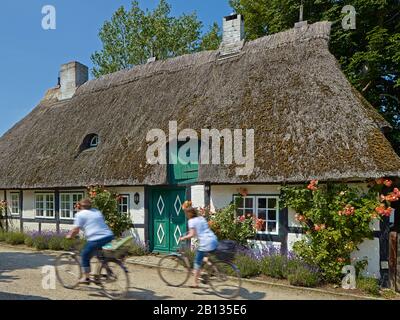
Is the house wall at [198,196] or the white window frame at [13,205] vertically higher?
the house wall at [198,196]

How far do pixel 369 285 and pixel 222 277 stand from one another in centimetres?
296

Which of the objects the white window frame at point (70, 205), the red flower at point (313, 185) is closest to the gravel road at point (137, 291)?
the red flower at point (313, 185)

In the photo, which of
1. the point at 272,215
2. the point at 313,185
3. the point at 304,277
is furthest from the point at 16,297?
the point at 313,185

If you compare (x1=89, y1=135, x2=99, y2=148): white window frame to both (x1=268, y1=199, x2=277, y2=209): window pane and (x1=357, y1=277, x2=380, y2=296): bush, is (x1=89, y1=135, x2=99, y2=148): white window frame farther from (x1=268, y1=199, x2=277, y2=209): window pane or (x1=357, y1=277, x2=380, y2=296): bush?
(x1=357, y1=277, x2=380, y2=296): bush

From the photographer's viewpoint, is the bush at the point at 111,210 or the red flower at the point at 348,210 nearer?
the red flower at the point at 348,210

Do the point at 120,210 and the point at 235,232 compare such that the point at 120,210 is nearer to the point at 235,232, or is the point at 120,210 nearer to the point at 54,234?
the point at 54,234

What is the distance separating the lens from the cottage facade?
7594 mm

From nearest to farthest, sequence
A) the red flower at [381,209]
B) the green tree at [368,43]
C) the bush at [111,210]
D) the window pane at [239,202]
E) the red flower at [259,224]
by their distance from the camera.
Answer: the red flower at [381,209], the red flower at [259,224], the window pane at [239,202], the bush at [111,210], the green tree at [368,43]

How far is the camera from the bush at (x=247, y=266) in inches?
293

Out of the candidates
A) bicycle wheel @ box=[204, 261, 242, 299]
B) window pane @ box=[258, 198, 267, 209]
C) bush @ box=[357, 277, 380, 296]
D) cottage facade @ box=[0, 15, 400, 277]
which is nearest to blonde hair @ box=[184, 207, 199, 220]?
bicycle wheel @ box=[204, 261, 242, 299]

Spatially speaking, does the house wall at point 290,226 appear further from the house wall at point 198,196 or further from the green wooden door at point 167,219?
the green wooden door at point 167,219

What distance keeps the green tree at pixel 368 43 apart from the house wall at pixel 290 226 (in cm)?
756

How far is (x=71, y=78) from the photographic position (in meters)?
16.8
